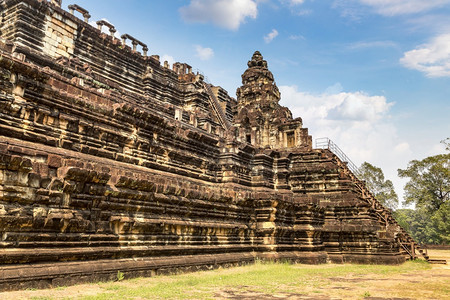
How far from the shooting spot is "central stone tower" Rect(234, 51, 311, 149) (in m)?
25.7

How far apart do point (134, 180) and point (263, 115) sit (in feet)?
57.5

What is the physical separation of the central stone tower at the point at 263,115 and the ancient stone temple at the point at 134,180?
0.10m

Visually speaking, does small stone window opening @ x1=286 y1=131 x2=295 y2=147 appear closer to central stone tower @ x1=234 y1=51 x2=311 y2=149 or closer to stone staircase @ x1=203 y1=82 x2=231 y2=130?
central stone tower @ x1=234 y1=51 x2=311 y2=149

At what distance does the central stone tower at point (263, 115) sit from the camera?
25.7m

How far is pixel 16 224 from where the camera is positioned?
8039mm

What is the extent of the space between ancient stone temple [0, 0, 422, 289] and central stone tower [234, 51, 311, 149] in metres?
0.10

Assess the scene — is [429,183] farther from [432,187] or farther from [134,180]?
[134,180]

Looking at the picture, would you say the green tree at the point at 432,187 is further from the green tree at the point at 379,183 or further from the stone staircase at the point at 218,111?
the stone staircase at the point at 218,111

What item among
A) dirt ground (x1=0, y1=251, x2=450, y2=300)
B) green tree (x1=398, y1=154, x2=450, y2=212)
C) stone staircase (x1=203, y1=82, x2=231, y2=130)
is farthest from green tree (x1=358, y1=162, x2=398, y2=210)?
dirt ground (x1=0, y1=251, x2=450, y2=300)

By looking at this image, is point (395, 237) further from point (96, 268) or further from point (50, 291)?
point (50, 291)

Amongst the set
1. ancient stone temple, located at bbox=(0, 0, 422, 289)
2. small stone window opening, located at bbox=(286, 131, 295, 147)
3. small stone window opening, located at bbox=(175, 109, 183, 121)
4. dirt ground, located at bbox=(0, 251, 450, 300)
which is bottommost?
dirt ground, located at bbox=(0, 251, 450, 300)

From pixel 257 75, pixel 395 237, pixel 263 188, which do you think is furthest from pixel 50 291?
pixel 257 75

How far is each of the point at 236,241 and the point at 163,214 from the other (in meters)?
4.88

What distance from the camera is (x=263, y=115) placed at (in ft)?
89.5
